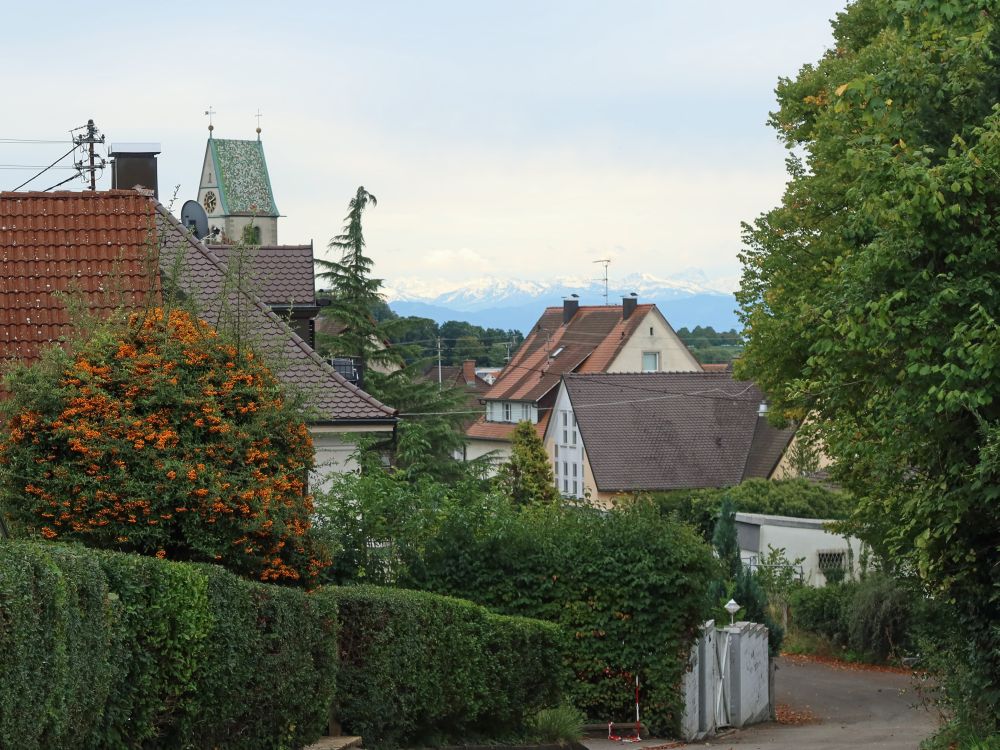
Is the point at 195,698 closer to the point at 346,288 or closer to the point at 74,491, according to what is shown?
the point at 74,491

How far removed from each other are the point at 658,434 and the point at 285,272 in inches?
1733

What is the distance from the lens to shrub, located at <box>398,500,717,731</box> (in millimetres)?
22141

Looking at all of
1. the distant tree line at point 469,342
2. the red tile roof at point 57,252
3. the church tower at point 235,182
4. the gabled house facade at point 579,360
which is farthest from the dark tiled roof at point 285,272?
the distant tree line at point 469,342

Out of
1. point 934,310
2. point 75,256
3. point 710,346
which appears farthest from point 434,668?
point 710,346

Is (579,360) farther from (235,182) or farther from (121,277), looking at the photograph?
(121,277)

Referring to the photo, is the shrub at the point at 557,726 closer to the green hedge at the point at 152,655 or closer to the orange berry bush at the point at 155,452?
the orange berry bush at the point at 155,452

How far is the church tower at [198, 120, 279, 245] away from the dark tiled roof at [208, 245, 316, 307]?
90238 mm

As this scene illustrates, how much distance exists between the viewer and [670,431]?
219ft

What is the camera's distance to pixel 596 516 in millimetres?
22766

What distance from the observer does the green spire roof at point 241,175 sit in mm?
116750

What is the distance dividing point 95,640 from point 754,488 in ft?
150

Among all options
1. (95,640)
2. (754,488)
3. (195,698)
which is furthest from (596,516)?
(754,488)

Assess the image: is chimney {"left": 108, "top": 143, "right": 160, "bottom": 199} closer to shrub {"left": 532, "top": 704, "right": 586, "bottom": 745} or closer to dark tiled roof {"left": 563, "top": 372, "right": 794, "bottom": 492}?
shrub {"left": 532, "top": 704, "right": 586, "bottom": 745}

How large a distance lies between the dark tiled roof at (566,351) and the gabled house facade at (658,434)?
12.7 m
